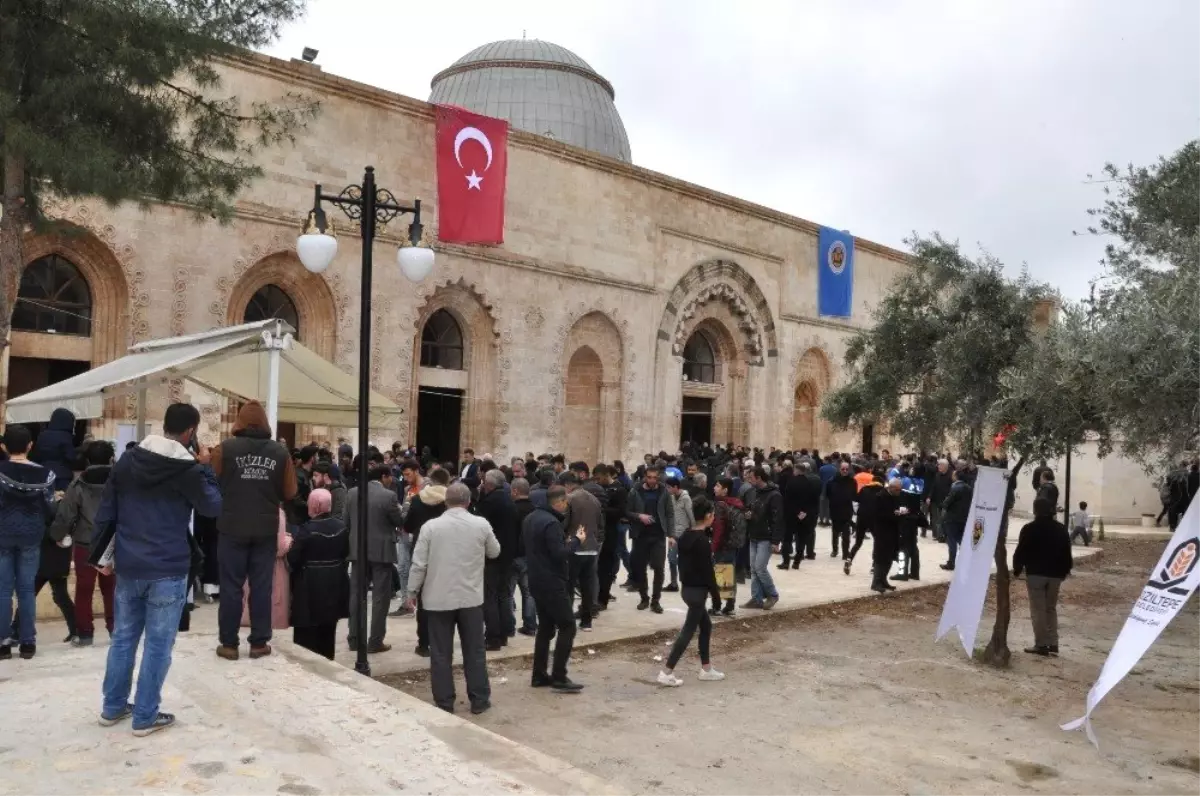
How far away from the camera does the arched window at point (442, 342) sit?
2116 cm

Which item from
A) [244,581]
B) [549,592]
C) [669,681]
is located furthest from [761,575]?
[244,581]

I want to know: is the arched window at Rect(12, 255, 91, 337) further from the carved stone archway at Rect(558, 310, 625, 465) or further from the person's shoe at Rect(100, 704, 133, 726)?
the person's shoe at Rect(100, 704, 133, 726)

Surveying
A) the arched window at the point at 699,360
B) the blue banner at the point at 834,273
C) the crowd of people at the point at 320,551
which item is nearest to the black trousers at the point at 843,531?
the crowd of people at the point at 320,551

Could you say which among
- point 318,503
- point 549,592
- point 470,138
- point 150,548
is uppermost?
point 470,138

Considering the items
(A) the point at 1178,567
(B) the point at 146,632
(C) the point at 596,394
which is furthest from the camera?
(C) the point at 596,394

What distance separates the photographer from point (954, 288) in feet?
54.9

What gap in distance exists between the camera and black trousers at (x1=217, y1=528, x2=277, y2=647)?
621 centimetres

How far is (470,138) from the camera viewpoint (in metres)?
20.9

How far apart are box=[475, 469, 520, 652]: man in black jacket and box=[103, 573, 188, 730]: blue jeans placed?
3.54 m

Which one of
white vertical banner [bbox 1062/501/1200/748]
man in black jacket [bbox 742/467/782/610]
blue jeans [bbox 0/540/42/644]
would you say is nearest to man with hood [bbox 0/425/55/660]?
blue jeans [bbox 0/540/42/644]

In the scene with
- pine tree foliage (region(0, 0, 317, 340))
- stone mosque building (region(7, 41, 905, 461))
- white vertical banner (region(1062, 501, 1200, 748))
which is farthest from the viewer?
stone mosque building (region(7, 41, 905, 461))

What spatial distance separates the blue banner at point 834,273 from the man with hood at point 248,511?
87.9 ft

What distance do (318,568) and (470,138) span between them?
1540cm

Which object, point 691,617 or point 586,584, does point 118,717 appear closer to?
point 691,617
